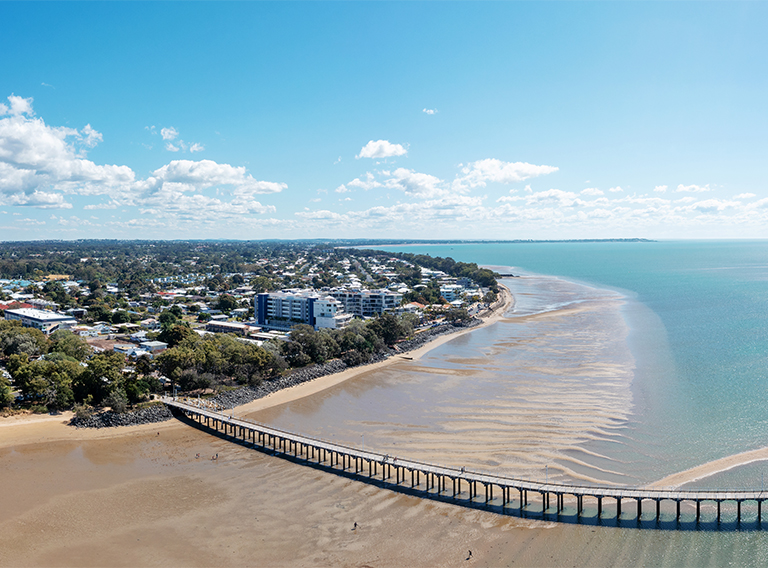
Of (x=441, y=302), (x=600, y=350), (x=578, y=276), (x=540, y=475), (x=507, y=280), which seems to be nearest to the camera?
(x=540, y=475)

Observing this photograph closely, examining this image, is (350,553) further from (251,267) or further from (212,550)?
(251,267)

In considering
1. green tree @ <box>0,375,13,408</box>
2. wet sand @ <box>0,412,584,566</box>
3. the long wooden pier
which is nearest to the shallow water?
the long wooden pier

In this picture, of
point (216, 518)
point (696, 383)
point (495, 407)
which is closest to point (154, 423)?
point (216, 518)

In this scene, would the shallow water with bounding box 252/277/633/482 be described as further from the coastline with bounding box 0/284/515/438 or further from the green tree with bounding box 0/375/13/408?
the green tree with bounding box 0/375/13/408

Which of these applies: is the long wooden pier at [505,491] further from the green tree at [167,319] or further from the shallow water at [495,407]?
the green tree at [167,319]

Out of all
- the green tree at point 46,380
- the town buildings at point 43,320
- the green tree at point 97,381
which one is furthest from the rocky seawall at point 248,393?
the town buildings at point 43,320

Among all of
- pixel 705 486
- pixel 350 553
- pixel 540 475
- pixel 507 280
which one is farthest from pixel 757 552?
pixel 507 280
